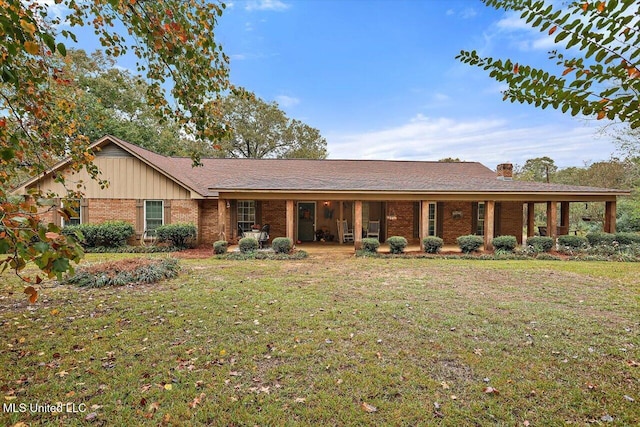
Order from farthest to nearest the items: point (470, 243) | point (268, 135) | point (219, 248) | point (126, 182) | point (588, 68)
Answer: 1. point (268, 135)
2. point (126, 182)
3. point (470, 243)
4. point (219, 248)
5. point (588, 68)

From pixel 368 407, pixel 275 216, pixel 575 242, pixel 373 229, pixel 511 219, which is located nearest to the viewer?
pixel 368 407

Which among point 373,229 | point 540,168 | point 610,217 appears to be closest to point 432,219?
point 373,229

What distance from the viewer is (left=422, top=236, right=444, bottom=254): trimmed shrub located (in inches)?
447

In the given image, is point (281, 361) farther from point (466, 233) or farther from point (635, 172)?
point (635, 172)

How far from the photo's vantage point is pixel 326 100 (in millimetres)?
22500

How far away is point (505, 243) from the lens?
11.2 metres

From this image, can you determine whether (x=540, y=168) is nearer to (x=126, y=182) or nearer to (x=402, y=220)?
(x=402, y=220)

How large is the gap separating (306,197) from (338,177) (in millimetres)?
2806

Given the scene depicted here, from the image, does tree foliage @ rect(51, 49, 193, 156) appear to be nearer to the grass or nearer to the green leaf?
the grass

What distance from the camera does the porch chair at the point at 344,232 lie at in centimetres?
1408

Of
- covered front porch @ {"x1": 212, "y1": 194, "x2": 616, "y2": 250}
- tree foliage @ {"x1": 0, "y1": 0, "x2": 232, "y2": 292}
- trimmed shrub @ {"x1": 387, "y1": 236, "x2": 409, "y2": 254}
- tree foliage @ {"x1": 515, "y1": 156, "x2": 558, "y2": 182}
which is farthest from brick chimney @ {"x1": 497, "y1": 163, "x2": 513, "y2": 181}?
tree foliage @ {"x1": 515, "y1": 156, "x2": 558, "y2": 182}

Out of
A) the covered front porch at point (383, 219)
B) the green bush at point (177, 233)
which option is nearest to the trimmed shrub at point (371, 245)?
the covered front porch at point (383, 219)

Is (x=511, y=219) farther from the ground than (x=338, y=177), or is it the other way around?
(x=338, y=177)

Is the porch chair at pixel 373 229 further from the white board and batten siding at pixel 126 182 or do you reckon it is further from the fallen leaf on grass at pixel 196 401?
the fallen leaf on grass at pixel 196 401
